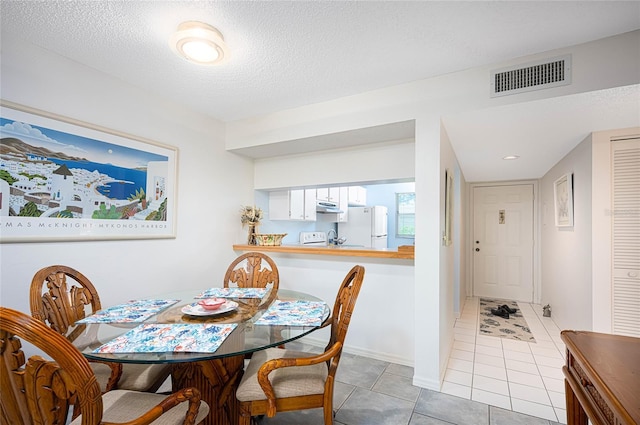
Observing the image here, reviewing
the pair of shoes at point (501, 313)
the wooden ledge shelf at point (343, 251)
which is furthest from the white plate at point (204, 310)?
the pair of shoes at point (501, 313)

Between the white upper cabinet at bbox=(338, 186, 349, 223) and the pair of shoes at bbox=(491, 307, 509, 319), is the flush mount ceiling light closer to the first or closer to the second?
the white upper cabinet at bbox=(338, 186, 349, 223)

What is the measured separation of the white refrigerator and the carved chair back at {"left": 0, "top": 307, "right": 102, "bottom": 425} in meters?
5.12

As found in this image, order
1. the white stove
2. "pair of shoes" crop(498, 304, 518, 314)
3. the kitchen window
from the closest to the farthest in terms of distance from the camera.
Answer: "pair of shoes" crop(498, 304, 518, 314) < the white stove < the kitchen window

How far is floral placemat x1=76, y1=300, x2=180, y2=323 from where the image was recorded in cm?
153

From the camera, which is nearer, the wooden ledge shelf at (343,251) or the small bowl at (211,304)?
the small bowl at (211,304)

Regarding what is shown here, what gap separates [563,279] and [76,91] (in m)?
4.90

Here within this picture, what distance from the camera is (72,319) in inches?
63.7

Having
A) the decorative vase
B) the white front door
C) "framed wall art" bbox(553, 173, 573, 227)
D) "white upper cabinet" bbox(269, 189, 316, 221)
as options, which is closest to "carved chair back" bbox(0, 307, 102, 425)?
the decorative vase

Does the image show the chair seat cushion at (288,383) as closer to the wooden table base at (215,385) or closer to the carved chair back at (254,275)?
the wooden table base at (215,385)

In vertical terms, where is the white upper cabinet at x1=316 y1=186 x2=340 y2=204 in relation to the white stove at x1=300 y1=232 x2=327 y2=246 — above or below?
above

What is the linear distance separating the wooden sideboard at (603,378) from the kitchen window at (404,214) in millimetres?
5443

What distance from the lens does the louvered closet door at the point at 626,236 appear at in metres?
2.34

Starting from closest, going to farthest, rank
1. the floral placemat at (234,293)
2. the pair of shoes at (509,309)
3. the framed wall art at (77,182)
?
the framed wall art at (77,182) → the floral placemat at (234,293) → the pair of shoes at (509,309)

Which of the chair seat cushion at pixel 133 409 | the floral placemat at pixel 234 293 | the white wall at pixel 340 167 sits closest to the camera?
the chair seat cushion at pixel 133 409
